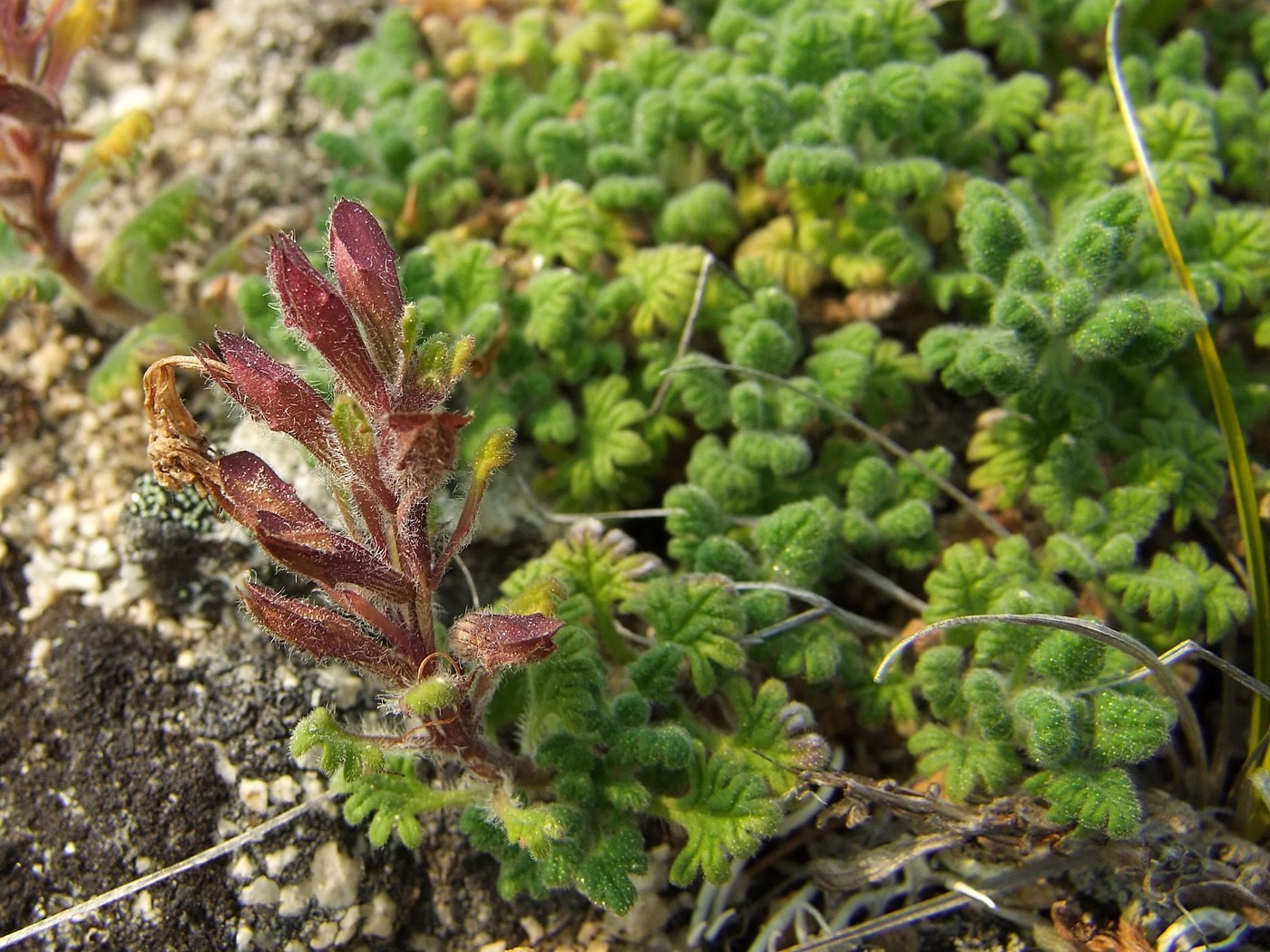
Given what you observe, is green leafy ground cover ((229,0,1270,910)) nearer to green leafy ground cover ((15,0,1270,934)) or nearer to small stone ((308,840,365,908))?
green leafy ground cover ((15,0,1270,934))

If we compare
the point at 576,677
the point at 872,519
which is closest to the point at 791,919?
the point at 576,677

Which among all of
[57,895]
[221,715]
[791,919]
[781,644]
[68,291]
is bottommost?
[791,919]

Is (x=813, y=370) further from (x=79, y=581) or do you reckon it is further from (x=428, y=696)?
(x=79, y=581)

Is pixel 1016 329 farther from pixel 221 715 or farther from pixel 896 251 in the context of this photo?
pixel 221 715

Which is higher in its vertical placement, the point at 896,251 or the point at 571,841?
the point at 896,251

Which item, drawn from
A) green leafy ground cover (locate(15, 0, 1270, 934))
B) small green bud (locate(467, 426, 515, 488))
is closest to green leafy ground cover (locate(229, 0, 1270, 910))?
green leafy ground cover (locate(15, 0, 1270, 934))

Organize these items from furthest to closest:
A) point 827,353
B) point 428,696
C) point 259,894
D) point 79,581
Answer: point 827,353, point 79,581, point 259,894, point 428,696

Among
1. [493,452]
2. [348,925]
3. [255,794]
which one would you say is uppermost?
[493,452]

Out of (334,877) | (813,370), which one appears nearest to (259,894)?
(334,877)

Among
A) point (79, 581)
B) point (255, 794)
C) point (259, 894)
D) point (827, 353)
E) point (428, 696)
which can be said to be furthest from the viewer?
point (827, 353)

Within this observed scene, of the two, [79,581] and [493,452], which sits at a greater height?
Answer: [493,452]

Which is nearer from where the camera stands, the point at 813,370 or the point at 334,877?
the point at 334,877
